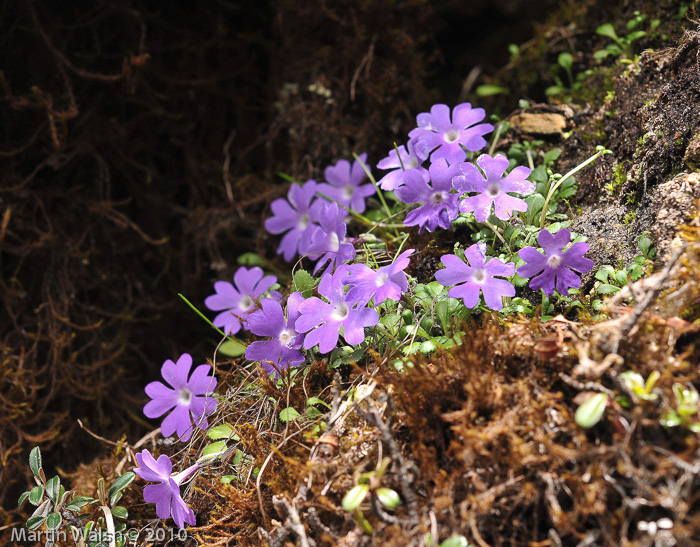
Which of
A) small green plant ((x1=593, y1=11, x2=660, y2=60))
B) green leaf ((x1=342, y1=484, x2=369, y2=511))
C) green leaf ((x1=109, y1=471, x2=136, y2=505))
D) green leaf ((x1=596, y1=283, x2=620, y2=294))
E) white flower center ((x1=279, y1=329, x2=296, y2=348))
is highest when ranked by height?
small green plant ((x1=593, y1=11, x2=660, y2=60))

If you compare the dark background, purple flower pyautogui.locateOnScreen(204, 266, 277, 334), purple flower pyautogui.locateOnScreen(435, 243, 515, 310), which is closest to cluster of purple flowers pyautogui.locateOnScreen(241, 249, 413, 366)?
purple flower pyautogui.locateOnScreen(435, 243, 515, 310)

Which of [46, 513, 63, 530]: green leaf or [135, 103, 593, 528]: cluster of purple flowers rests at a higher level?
[135, 103, 593, 528]: cluster of purple flowers

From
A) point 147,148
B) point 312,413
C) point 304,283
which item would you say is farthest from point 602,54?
point 147,148

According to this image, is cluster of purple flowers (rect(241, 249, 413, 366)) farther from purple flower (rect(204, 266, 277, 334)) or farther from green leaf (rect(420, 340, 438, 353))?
purple flower (rect(204, 266, 277, 334))

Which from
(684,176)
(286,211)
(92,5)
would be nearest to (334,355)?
(286,211)

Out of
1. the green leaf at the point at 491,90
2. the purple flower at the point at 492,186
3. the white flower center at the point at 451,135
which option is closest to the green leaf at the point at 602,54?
the green leaf at the point at 491,90

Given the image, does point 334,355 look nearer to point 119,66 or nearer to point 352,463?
point 352,463
